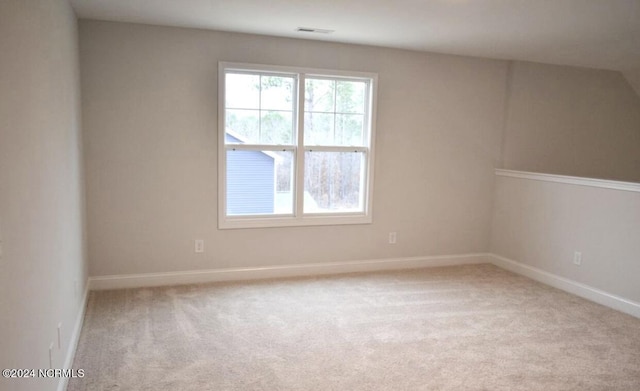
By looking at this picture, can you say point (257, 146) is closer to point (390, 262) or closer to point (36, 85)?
point (390, 262)

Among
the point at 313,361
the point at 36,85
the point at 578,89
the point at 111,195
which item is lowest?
the point at 313,361

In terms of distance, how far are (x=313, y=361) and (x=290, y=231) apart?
72.7 inches

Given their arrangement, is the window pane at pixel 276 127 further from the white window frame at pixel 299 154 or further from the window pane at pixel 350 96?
the window pane at pixel 350 96

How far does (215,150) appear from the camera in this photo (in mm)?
4102

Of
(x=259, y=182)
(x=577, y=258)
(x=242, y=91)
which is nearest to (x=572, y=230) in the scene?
(x=577, y=258)

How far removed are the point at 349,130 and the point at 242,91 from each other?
115 cm

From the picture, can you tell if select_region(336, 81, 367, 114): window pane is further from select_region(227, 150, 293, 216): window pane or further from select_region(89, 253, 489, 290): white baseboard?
select_region(89, 253, 489, 290): white baseboard

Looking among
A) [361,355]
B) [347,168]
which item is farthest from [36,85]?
[347,168]

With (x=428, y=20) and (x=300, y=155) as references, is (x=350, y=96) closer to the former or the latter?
(x=300, y=155)

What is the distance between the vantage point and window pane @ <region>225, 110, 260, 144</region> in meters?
4.15

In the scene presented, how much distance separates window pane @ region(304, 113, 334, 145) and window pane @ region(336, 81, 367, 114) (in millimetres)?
167

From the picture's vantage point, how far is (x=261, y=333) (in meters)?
3.13

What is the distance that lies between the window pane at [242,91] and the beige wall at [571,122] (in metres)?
2.88

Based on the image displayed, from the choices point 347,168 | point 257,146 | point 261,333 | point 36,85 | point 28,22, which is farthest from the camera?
point 347,168
